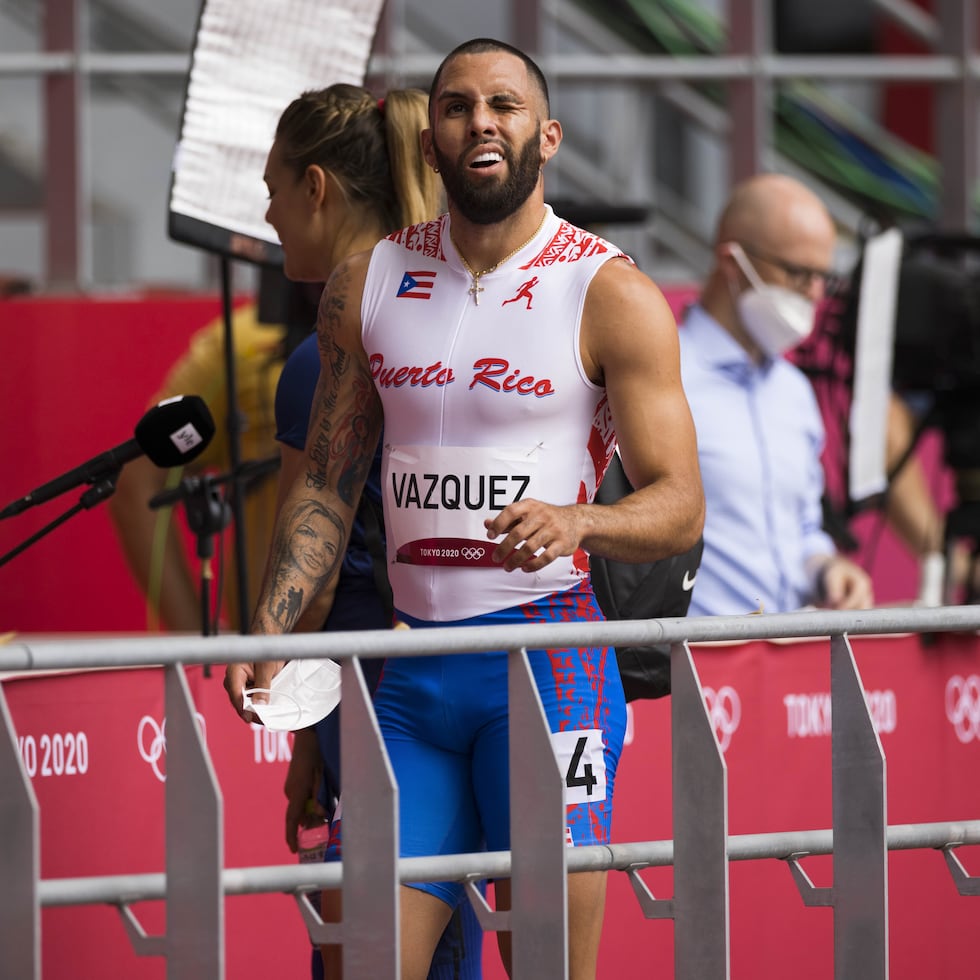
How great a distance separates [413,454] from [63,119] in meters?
5.51

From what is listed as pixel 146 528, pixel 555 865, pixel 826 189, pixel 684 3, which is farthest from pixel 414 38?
pixel 555 865

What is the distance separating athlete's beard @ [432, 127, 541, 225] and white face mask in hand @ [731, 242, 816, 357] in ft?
7.90

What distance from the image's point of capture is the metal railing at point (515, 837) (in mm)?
1986

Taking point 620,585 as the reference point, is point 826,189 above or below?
above

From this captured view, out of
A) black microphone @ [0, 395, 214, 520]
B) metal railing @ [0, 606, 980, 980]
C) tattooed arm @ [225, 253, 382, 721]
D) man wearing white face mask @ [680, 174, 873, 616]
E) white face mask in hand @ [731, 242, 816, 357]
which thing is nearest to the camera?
metal railing @ [0, 606, 980, 980]

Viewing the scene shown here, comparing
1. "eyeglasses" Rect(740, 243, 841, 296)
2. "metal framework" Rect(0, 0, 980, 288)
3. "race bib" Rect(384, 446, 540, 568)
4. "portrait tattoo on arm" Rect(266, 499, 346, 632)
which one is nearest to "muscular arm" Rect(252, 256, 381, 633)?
"portrait tattoo on arm" Rect(266, 499, 346, 632)

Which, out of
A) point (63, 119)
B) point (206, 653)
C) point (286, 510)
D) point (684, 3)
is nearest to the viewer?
point (206, 653)

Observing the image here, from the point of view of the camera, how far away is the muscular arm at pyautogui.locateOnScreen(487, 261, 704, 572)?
7.82ft

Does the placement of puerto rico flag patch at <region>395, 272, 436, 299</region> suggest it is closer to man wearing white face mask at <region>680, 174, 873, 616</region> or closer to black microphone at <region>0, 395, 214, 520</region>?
black microphone at <region>0, 395, 214, 520</region>

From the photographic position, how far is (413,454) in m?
2.50

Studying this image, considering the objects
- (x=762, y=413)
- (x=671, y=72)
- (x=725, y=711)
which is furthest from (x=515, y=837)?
(x=671, y=72)

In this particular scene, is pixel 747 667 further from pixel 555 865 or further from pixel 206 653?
pixel 206 653

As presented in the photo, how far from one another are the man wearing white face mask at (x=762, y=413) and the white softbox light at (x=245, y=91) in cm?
128

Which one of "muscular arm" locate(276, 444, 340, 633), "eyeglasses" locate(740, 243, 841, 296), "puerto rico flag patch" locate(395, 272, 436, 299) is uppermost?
"eyeglasses" locate(740, 243, 841, 296)
